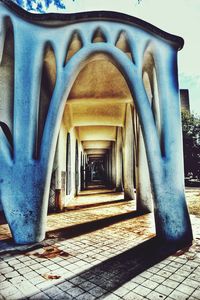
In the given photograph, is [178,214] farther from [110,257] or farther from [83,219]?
[83,219]

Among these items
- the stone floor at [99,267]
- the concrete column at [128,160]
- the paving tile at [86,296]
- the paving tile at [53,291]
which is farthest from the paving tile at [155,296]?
the concrete column at [128,160]

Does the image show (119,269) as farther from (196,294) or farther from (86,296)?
(196,294)

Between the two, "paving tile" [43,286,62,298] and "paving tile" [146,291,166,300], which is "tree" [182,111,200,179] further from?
"paving tile" [43,286,62,298]

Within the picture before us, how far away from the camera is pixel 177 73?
5910 millimetres

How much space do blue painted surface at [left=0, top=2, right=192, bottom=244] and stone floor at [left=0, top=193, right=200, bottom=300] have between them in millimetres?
600

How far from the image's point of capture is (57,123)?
5.72 meters

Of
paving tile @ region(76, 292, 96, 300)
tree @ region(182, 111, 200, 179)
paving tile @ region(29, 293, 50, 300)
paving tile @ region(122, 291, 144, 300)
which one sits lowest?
paving tile @ region(122, 291, 144, 300)

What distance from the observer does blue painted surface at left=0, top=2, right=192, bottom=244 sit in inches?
200

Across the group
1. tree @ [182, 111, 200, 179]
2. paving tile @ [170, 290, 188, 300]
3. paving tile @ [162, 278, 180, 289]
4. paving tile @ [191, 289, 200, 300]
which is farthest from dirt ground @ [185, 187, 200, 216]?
tree @ [182, 111, 200, 179]

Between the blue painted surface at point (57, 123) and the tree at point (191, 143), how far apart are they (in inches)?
633

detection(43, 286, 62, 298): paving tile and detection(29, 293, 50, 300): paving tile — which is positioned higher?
detection(29, 293, 50, 300): paving tile

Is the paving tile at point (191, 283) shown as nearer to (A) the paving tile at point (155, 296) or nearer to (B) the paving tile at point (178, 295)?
(B) the paving tile at point (178, 295)

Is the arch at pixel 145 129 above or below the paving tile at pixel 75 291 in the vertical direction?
above

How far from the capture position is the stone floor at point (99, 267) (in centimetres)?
296
